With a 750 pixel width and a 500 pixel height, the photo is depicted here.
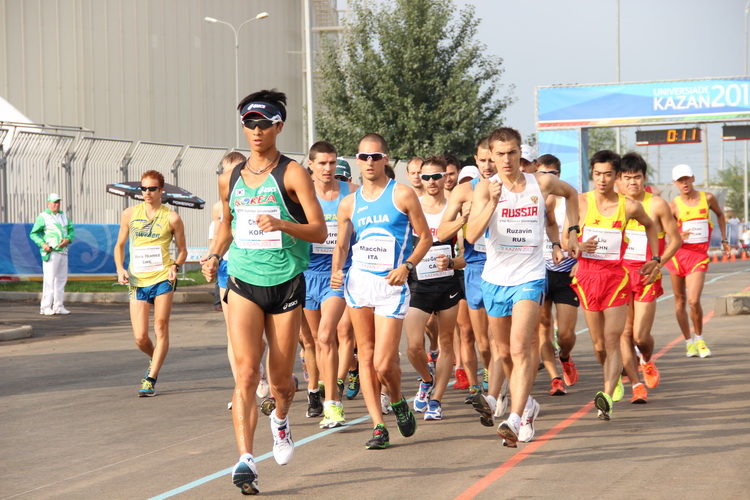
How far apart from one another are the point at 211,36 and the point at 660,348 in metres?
41.2

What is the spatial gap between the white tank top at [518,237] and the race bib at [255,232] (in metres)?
1.93

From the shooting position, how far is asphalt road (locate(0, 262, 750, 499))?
20.5ft

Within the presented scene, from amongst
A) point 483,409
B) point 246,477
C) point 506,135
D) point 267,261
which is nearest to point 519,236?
point 506,135

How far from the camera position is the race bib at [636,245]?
926cm

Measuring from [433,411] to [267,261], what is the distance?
109 inches

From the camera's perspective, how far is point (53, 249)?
763 inches

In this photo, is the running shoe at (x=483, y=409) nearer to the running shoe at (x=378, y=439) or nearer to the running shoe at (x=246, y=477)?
the running shoe at (x=378, y=439)

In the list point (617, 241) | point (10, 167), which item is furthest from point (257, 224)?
point (10, 167)

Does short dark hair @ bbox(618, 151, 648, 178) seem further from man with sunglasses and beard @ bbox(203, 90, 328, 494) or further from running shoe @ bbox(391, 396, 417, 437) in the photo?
man with sunglasses and beard @ bbox(203, 90, 328, 494)

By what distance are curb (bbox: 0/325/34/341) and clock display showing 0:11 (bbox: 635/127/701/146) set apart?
23.7 m

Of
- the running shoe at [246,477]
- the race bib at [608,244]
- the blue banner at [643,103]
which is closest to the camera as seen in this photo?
the running shoe at [246,477]

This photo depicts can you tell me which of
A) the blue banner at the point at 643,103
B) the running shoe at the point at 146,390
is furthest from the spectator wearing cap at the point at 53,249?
the blue banner at the point at 643,103

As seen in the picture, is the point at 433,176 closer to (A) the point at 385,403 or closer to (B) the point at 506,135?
(B) the point at 506,135

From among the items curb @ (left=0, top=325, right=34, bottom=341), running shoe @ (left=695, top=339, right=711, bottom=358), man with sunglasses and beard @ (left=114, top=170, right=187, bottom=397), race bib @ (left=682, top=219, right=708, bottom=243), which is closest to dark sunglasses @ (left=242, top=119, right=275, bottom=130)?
man with sunglasses and beard @ (left=114, top=170, right=187, bottom=397)
